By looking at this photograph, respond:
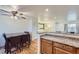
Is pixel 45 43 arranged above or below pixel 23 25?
below

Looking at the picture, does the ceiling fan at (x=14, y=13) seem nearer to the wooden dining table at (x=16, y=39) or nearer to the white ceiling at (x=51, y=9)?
the white ceiling at (x=51, y=9)

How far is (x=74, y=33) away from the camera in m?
2.12

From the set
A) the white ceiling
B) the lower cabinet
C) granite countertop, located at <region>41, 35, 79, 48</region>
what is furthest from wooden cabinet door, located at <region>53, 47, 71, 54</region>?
the white ceiling

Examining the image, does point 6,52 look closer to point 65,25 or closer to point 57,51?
point 57,51

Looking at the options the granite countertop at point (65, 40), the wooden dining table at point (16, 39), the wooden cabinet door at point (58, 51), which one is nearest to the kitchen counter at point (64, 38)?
the granite countertop at point (65, 40)

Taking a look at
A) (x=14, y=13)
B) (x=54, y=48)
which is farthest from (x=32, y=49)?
(x=14, y=13)

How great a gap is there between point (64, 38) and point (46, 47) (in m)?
0.36

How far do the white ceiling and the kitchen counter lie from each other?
1.17ft

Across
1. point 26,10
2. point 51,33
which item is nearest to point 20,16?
point 26,10

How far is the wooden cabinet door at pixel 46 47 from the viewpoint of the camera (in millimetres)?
2230

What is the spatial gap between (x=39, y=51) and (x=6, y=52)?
58 centimetres

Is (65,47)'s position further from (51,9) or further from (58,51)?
(51,9)

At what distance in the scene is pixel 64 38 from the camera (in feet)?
7.08
